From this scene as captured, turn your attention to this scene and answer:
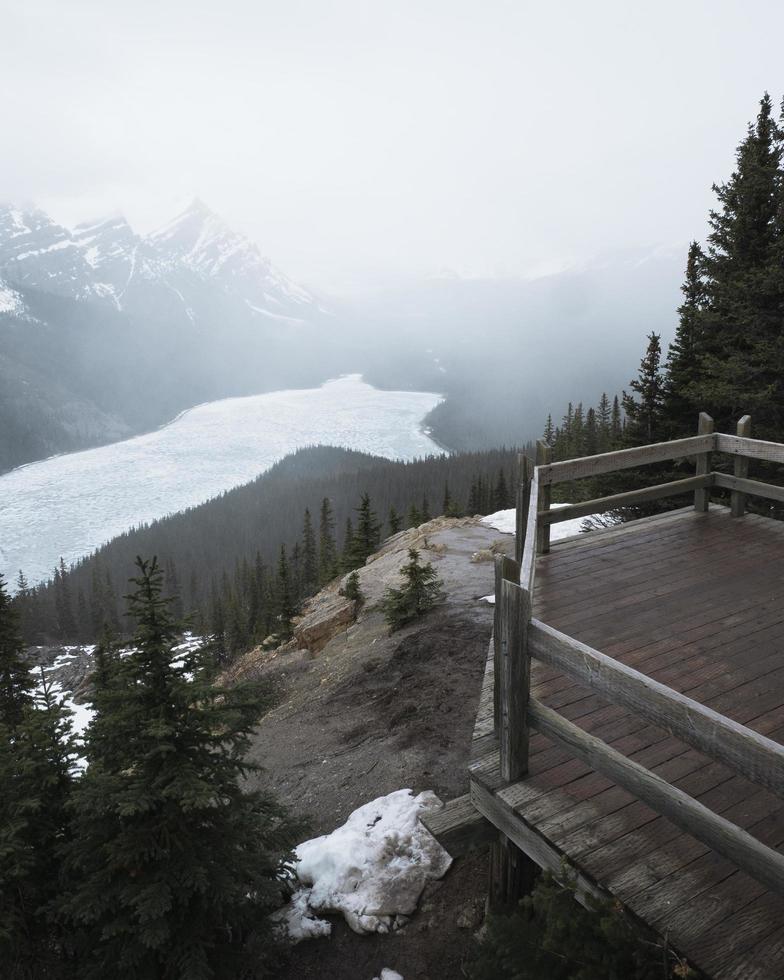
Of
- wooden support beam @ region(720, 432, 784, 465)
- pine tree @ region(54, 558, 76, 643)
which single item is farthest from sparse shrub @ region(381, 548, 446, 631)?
pine tree @ region(54, 558, 76, 643)

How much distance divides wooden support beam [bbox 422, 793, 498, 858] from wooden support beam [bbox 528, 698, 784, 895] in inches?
37.8

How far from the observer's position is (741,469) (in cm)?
847

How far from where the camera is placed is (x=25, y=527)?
178875mm

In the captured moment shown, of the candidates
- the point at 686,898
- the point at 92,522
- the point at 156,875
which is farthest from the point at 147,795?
→ the point at 92,522

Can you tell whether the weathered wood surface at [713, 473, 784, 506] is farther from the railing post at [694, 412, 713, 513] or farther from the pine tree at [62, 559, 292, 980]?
the pine tree at [62, 559, 292, 980]

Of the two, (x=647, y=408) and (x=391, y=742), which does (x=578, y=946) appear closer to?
(x=391, y=742)

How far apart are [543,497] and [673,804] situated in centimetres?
470

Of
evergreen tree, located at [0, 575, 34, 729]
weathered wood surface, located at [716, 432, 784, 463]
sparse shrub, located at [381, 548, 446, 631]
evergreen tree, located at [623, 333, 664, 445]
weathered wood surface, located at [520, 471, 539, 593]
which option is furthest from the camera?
evergreen tree, located at [0, 575, 34, 729]

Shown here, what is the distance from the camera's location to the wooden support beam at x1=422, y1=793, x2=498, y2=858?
13.9ft

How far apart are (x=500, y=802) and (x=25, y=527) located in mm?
205674

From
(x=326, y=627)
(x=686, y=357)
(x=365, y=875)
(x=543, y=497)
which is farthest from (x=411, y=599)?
(x=686, y=357)

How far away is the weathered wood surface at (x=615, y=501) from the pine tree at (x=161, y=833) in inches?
174

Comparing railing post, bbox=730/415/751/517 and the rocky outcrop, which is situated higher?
railing post, bbox=730/415/751/517

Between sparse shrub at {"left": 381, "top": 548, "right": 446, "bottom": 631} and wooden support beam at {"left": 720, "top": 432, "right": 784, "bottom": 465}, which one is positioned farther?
sparse shrub at {"left": 381, "top": 548, "right": 446, "bottom": 631}
